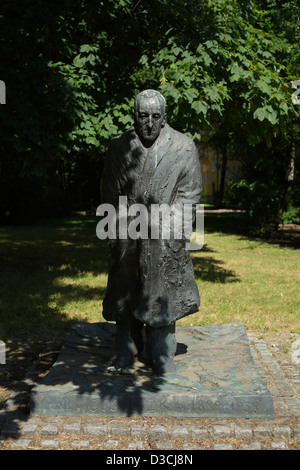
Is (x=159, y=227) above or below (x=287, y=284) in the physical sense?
above

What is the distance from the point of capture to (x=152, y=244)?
4.26 m

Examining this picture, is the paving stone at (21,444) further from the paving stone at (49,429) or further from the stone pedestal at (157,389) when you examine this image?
the stone pedestal at (157,389)

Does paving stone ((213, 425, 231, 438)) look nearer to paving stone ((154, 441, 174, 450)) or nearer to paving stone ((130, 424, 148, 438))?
paving stone ((154, 441, 174, 450))

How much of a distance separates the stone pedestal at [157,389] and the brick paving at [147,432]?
7 centimetres

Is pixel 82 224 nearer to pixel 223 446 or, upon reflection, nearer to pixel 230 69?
pixel 230 69

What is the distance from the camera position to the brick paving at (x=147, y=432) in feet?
11.8

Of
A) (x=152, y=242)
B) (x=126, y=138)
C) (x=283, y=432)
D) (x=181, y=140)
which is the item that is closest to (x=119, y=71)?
(x=126, y=138)

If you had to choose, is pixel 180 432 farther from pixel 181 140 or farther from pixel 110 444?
pixel 181 140

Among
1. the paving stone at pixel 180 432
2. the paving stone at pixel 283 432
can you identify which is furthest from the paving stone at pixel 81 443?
the paving stone at pixel 283 432

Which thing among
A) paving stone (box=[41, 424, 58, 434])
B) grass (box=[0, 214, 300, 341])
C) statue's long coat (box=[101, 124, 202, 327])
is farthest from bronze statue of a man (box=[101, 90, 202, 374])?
grass (box=[0, 214, 300, 341])
